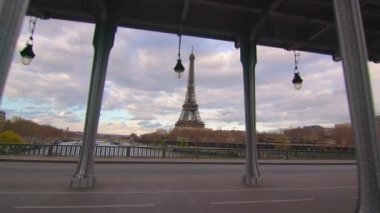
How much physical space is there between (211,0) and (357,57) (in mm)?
5129

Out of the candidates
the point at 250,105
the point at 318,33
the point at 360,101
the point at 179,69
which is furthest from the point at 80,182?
the point at 318,33

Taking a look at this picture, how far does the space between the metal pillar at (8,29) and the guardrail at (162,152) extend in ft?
67.4

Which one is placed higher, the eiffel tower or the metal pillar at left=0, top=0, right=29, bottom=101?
the eiffel tower

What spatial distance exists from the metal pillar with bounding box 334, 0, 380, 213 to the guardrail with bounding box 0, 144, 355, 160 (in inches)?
813

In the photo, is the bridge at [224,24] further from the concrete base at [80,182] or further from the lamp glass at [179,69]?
the lamp glass at [179,69]

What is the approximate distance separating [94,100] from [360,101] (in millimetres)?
7742

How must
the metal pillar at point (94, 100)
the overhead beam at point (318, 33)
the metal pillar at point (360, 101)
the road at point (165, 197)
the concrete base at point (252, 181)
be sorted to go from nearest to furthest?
the metal pillar at point (360, 101) → the road at point (165, 197) → the metal pillar at point (94, 100) → the overhead beam at point (318, 33) → the concrete base at point (252, 181)

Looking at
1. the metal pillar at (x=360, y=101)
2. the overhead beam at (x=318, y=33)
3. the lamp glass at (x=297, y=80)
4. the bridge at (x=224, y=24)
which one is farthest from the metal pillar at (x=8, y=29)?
the lamp glass at (x=297, y=80)

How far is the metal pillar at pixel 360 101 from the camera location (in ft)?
13.1

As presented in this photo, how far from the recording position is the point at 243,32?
35.0 ft

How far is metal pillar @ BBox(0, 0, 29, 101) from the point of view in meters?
2.90

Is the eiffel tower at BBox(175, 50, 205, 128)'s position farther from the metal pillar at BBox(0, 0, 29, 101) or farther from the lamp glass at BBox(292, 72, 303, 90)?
the metal pillar at BBox(0, 0, 29, 101)

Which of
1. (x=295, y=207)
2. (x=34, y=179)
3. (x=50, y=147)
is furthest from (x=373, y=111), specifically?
(x=50, y=147)

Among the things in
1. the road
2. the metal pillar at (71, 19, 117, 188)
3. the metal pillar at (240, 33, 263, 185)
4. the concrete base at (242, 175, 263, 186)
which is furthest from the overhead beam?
the metal pillar at (71, 19, 117, 188)
